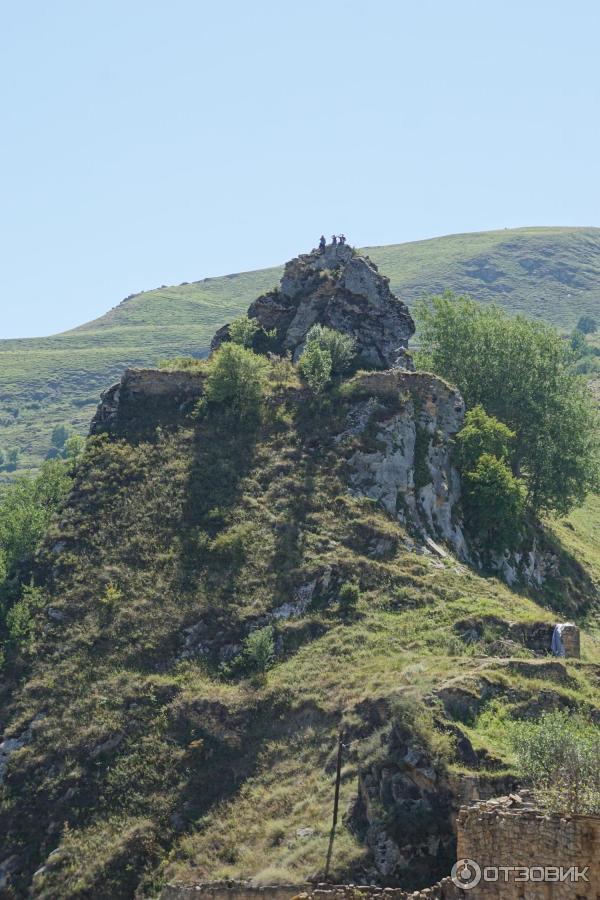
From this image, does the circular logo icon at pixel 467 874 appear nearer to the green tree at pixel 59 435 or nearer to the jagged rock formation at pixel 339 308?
the jagged rock formation at pixel 339 308

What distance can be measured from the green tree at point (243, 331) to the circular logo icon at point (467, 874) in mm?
44975

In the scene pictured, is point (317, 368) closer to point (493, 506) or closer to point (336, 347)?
point (336, 347)

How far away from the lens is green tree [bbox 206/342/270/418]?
2462 inches

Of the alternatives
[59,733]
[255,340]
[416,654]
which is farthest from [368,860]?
[255,340]

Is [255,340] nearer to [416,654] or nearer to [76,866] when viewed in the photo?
[416,654]

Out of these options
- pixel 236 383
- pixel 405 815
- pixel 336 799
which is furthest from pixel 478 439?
pixel 405 815

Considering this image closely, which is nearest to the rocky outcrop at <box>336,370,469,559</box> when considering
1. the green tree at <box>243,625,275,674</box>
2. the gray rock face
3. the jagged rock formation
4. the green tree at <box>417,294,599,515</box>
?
the jagged rock formation

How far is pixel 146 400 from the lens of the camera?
64438 mm

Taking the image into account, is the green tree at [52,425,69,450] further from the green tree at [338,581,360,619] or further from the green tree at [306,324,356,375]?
the green tree at [338,581,360,619]

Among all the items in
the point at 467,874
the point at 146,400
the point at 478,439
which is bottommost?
the point at 467,874

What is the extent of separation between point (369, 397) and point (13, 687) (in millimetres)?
23415

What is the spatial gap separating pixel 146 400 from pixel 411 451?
14635 mm

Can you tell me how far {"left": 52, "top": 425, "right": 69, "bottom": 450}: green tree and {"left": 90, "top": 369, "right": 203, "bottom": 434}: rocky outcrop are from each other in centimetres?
10410

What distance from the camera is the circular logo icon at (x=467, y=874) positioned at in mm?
27047
